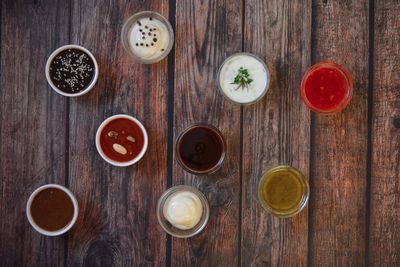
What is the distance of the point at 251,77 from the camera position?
7.53ft

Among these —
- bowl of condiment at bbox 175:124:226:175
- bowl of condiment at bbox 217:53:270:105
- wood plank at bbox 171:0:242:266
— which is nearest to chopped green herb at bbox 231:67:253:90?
bowl of condiment at bbox 217:53:270:105

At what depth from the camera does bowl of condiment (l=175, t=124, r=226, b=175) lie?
2.29 m

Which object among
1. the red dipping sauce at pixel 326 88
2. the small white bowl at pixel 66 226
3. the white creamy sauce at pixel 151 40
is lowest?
the small white bowl at pixel 66 226

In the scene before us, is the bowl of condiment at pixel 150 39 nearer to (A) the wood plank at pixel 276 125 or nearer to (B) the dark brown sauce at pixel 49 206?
(A) the wood plank at pixel 276 125

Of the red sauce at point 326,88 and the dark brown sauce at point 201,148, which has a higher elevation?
the red sauce at point 326,88

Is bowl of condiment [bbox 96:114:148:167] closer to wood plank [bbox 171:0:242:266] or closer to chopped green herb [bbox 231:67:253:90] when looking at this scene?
wood plank [bbox 171:0:242:266]

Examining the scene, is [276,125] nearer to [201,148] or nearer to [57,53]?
[201,148]

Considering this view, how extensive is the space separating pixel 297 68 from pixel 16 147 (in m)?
1.29

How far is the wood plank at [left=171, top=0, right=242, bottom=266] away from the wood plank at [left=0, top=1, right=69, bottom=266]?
52cm

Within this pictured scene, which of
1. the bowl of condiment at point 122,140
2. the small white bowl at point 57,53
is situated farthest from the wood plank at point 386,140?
the small white bowl at point 57,53

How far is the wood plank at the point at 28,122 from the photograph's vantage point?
2355 mm

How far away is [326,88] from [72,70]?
109 cm

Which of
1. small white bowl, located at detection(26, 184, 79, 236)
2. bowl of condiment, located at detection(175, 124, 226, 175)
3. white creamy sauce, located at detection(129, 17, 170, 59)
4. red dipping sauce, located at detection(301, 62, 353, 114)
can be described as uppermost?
white creamy sauce, located at detection(129, 17, 170, 59)

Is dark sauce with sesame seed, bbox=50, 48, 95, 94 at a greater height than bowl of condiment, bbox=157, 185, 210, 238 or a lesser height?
greater
